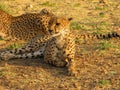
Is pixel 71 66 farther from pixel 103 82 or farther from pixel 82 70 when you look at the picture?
pixel 103 82

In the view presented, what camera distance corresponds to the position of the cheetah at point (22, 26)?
8.61 metres

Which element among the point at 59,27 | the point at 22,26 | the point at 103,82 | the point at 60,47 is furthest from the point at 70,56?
the point at 22,26

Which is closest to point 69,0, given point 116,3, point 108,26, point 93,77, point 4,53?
point 116,3

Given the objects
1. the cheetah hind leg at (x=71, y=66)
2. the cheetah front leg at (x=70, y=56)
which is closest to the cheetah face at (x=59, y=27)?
the cheetah front leg at (x=70, y=56)

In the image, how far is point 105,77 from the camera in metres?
6.42

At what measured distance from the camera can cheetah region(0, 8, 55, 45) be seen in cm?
861

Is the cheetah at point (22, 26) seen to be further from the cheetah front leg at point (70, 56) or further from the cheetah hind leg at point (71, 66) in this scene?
the cheetah hind leg at point (71, 66)

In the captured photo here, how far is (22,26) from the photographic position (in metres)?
8.79

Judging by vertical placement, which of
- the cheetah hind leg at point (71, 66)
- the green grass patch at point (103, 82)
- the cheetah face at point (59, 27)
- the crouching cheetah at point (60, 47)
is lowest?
the green grass patch at point (103, 82)

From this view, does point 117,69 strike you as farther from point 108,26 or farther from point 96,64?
point 108,26

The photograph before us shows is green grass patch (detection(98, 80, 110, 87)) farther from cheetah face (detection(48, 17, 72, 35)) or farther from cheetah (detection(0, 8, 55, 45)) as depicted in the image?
cheetah (detection(0, 8, 55, 45))

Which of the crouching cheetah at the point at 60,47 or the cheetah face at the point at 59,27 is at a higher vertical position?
the cheetah face at the point at 59,27

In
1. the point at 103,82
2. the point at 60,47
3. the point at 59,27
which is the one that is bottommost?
the point at 103,82

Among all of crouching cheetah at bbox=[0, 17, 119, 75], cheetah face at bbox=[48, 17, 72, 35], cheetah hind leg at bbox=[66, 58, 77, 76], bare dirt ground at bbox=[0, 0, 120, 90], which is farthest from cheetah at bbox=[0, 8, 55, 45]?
cheetah hind leg at bbox=[66, 58, 77, 76]
